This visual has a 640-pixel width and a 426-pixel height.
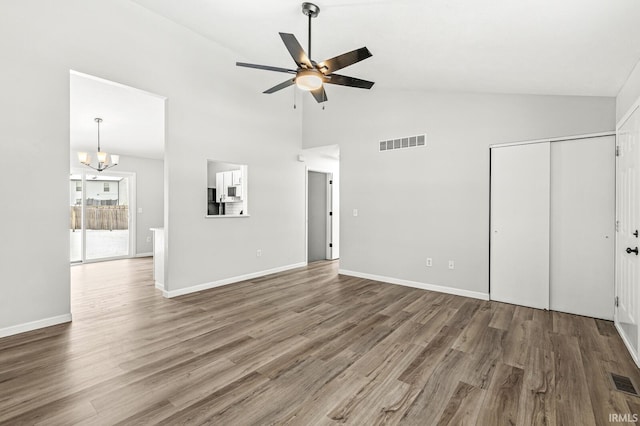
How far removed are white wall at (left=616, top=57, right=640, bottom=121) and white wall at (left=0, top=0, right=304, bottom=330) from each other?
15.5 ft

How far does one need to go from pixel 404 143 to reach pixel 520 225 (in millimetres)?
2048

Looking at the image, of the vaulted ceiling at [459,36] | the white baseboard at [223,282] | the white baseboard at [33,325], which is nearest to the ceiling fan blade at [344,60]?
the vaulted ceiling at [459,36]

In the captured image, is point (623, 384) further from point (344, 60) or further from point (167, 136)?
point (167, 136)

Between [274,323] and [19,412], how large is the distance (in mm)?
1982

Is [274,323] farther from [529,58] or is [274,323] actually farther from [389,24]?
[529,58]

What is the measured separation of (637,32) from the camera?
2.17 metres

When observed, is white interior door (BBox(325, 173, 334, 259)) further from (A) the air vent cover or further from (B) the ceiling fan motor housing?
(A) the air vent cover

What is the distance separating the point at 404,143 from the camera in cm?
491

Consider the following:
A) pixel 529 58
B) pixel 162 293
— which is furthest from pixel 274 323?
pixel 529 58

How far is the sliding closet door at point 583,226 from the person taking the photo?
343cm

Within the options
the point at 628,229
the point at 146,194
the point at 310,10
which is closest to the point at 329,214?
the point at 310,10

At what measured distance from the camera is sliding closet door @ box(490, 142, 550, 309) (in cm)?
379

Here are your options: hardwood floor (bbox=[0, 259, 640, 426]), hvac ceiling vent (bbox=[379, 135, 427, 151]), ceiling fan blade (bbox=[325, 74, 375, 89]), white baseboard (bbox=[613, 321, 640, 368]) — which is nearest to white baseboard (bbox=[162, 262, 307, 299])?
hardwood floor (bbox=[0, 259, 640, 426])

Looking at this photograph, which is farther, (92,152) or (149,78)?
(92,152)
